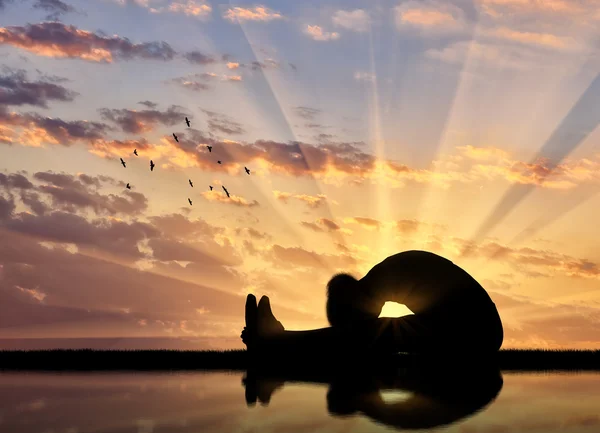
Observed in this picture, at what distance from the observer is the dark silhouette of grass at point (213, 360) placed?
37.2 m

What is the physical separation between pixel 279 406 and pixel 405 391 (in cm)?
533

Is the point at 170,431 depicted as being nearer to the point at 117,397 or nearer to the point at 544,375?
the point at 117,397

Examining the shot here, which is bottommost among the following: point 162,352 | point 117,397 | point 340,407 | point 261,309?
point 162,352

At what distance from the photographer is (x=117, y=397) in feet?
78.4

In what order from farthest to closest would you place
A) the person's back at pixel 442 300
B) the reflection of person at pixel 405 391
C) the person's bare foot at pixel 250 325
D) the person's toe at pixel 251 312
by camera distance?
1. the person's toe at pixel 251 312
2. the person's bare foot at pixel 250 325
3. the person's back at pixel 442 300
4. the reflection of person at pixel 405 391

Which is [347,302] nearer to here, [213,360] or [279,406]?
[213,360]

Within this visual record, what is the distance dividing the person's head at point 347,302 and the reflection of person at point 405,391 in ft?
16.8

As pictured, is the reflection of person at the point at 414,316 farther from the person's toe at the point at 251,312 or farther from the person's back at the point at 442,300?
the person's toe at the point at 251,312

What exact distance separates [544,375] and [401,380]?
899 centimetres

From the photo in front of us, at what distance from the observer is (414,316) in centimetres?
3703

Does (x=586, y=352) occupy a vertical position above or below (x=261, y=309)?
below

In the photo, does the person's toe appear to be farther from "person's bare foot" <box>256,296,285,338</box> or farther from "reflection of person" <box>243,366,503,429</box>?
"reflection of person" <box>243,366,503,429</box>

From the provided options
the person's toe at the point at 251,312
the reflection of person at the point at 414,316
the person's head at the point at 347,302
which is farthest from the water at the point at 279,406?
the person's toe at the point at 251,312

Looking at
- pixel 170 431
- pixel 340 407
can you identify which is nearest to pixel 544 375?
pixel 340 407
